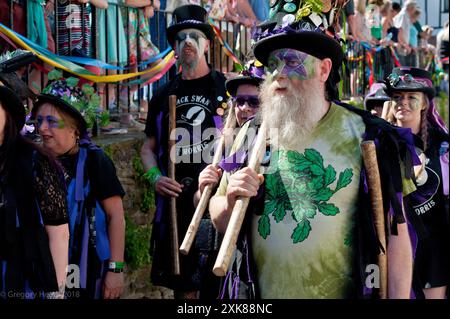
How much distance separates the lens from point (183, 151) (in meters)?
6.30

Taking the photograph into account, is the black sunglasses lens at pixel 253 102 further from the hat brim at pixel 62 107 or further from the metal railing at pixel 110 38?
the metal railing at pixel 110 38

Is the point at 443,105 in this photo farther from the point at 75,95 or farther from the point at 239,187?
the point at 239,187

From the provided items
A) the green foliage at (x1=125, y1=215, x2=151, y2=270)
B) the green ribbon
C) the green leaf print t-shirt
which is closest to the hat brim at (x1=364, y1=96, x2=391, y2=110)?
the green foliage at (x1=125, y1=215, x2=151, y2=270)

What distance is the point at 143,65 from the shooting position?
854 cm

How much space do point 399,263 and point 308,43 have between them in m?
1.07

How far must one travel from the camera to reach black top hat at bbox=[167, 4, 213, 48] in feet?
21.8

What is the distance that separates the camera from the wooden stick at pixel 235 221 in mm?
3512

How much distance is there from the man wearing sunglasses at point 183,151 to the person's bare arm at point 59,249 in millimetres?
2194

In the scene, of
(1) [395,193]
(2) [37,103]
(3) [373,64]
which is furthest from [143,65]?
(3) [373,64]

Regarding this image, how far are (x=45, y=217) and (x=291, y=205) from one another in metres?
1.09

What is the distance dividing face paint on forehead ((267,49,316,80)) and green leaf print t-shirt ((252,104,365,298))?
30cm

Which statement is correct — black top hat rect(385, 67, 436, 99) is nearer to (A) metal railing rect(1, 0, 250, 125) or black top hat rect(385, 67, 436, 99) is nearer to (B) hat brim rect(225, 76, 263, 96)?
(B) hat brim rect(225, 76, 263, 96)

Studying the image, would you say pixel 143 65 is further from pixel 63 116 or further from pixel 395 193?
pixel 395 193

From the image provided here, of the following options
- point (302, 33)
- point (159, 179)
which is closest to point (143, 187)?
point (159, 179)
